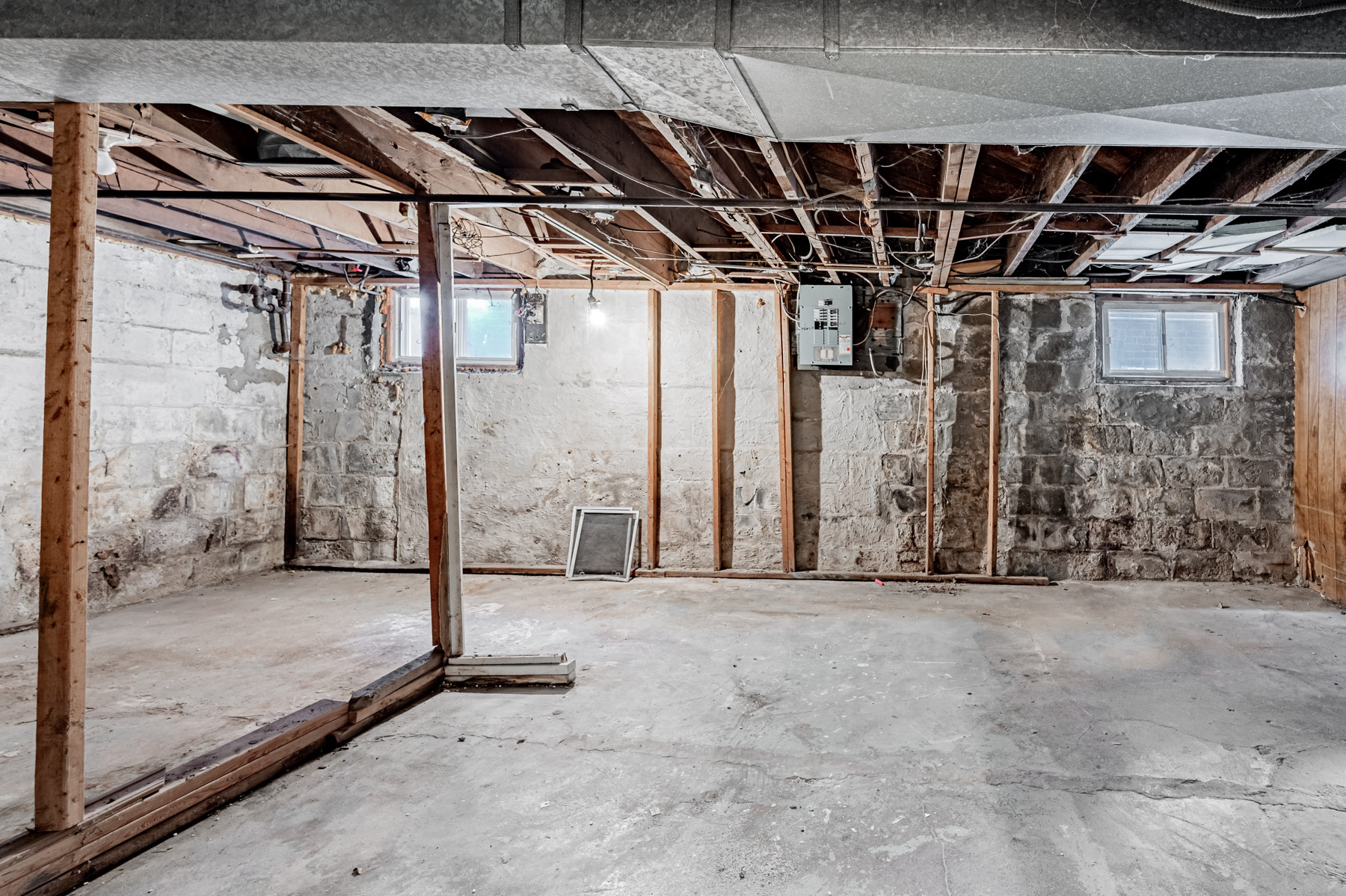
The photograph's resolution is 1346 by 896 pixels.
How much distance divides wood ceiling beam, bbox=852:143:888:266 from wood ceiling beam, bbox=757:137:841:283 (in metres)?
0.24

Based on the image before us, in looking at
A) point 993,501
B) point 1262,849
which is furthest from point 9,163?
point 993,501

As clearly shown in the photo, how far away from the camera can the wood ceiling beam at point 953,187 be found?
89.8 inches

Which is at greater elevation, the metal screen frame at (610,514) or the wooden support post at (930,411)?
the wooden support post at (930,411)

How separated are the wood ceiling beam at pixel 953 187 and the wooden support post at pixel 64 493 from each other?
2.40 metres

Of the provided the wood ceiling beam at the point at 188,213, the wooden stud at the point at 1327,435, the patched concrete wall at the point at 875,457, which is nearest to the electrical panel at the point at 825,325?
the patched concrete wall at the point at 875,457

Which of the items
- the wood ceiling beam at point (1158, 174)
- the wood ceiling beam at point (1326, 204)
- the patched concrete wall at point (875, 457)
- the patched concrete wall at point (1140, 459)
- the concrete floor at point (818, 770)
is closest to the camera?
the concrete floor at point (818, 770)

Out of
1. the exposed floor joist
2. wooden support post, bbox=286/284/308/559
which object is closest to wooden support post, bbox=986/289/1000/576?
the exposed floor joist

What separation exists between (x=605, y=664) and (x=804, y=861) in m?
1.53

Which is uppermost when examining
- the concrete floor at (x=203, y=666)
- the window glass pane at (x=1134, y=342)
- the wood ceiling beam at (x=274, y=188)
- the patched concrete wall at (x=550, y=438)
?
the wood ceiling beam at (x=274, y=188)

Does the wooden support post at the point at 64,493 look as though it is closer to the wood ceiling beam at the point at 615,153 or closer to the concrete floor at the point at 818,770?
the concrete floor at the point at 818,770

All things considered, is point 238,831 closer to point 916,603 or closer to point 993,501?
point 916,603

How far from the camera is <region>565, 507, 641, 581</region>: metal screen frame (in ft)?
15.6

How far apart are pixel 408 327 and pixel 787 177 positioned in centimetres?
364

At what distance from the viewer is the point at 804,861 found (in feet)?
5.40
